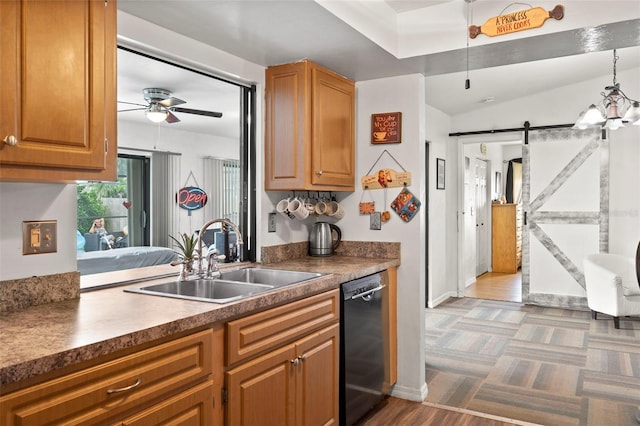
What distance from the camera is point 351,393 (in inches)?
104

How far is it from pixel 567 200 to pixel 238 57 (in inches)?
183

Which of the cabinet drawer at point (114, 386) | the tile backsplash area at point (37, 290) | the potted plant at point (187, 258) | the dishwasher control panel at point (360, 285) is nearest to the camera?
the cabinet drawer at point (114, 386)

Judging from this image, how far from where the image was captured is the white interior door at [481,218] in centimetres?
777

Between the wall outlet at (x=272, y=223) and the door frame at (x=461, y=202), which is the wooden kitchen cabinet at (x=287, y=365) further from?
the door frame at (x=461, y=202)

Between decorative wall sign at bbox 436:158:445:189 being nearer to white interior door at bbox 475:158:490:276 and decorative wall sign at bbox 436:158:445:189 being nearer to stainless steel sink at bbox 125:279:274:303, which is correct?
white interior door at bbox 475:158:490:276

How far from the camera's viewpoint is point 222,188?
2898 mm

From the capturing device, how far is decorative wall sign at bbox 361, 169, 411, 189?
3238 mm

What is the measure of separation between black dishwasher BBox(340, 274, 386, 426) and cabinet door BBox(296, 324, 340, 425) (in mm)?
75

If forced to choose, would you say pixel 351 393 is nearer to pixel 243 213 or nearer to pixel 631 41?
pixel 243 213

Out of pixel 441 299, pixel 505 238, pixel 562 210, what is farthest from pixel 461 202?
pixel 505 238

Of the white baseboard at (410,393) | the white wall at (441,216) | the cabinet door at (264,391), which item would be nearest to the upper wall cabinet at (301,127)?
the cabinet door at (264,391)

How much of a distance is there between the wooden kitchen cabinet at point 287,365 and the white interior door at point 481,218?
5.85 m

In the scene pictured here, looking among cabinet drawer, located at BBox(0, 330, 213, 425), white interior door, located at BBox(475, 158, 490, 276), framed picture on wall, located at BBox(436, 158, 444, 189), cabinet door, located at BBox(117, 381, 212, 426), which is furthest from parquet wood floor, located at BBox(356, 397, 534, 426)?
white interior door, located at BBox(475, 158, 490, 276)

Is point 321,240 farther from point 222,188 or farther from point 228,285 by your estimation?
point 228,285
